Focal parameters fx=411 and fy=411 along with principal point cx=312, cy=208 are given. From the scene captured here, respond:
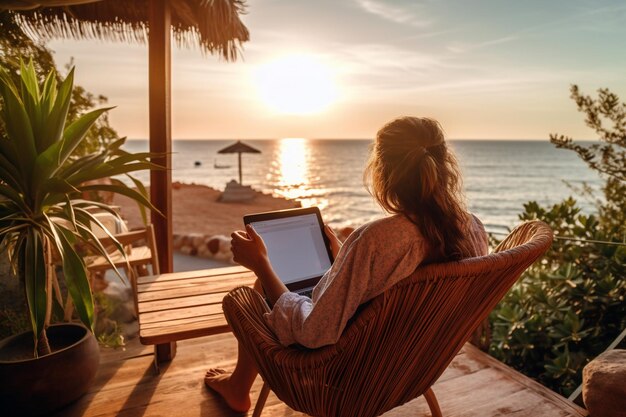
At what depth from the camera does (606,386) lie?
1584 millimetres

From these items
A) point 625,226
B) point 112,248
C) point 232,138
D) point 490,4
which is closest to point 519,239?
point 625,226

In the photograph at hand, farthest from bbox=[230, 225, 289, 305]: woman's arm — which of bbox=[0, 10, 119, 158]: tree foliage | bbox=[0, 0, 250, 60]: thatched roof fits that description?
bbox=[0, 0, 250, 60]: thatched roof

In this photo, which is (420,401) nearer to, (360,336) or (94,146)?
(360,336)

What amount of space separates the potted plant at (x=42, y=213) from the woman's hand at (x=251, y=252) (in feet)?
2.05

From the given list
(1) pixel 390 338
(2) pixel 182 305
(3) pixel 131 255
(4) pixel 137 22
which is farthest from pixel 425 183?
(4) pixel 137 22

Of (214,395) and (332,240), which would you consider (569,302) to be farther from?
(214,395)

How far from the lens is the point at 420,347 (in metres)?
1.13

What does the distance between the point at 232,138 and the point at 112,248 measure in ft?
273

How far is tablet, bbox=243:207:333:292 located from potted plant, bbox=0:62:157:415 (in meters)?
0.65

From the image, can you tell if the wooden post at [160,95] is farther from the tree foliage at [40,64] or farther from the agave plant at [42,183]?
the agave plant at [42,183]

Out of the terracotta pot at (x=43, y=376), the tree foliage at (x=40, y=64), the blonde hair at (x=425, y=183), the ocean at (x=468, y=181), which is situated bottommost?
the ocean at (x=468, y=181)

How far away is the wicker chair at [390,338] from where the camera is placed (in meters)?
0.98

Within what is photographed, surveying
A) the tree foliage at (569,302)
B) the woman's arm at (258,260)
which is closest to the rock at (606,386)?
the tree foliage at (569,302)

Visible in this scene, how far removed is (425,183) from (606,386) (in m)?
1.28
